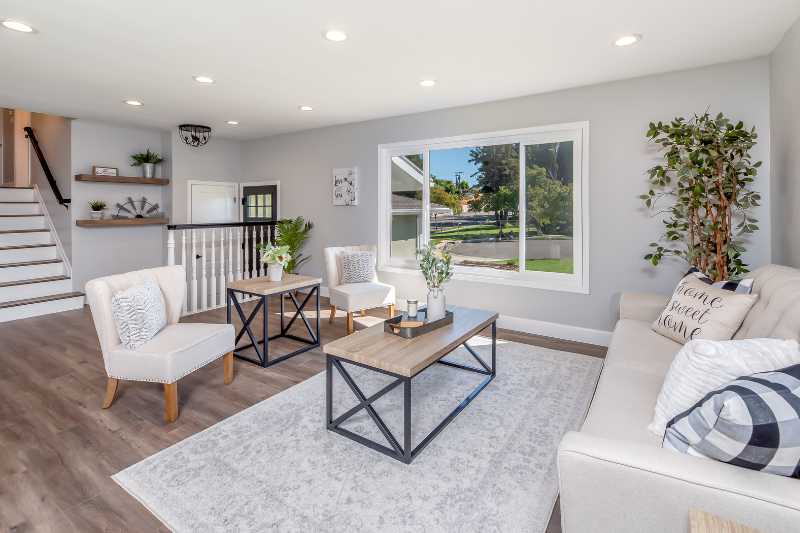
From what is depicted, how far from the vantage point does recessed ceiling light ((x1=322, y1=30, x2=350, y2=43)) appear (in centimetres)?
268

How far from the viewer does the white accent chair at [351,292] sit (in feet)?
14.0

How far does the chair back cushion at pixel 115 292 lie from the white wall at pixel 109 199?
11.9 feet

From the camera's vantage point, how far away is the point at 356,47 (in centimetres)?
292

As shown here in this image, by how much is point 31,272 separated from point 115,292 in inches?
157

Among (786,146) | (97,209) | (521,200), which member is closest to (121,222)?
(97,209)

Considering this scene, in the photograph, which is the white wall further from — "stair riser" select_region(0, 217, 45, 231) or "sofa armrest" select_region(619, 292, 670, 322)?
"sofa armrest" select_region(619, 292, 670, 322)

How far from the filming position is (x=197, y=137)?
564 cm

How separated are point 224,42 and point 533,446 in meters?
3.22

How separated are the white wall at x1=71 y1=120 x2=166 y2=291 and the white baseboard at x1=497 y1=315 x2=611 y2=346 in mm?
5147

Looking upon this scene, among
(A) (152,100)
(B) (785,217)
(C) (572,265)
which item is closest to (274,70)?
(A) (152,100)

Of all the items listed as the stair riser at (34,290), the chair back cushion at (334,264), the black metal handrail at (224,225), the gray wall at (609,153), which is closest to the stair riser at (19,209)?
the stair riser at (34,290)

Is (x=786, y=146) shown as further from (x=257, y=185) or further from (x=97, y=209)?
(x=97, y=209)

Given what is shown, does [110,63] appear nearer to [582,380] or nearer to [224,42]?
[224,42]

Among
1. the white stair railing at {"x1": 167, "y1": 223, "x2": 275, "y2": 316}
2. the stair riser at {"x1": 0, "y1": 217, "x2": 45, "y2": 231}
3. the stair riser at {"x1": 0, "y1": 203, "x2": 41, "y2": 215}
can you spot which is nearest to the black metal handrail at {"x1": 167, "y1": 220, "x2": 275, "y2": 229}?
the white stair railing at {"x1": 167, "y1": 223, "x2": 275, "y2": 316}
